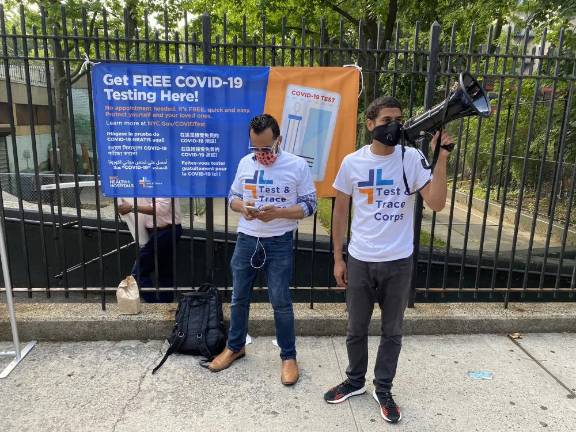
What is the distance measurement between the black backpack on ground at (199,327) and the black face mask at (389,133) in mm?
1817

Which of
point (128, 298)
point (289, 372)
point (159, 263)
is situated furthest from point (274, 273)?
point (159, 263)

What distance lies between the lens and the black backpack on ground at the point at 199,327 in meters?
3.41

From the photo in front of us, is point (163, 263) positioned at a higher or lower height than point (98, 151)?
lower

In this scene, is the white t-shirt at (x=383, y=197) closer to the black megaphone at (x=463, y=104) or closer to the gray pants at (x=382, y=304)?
the gray pants at (x=382, y=304)

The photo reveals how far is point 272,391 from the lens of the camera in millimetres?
3078

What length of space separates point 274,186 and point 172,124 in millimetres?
1096

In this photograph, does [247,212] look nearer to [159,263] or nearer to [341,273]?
[341,273]

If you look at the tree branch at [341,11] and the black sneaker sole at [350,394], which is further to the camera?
the tree branch at [341,11]

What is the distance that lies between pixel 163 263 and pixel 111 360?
4.00 ft

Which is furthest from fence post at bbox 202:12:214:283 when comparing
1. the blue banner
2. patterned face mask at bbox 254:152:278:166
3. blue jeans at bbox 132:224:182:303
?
patterned face mask at bbox 254:152:278:166

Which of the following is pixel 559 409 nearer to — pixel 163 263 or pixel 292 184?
pixel 292 184

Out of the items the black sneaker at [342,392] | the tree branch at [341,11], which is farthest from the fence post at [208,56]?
the tree branch at [341,11]

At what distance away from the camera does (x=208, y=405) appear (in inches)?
114

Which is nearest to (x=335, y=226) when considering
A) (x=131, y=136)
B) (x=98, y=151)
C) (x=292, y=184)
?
(x=292, y=184)
